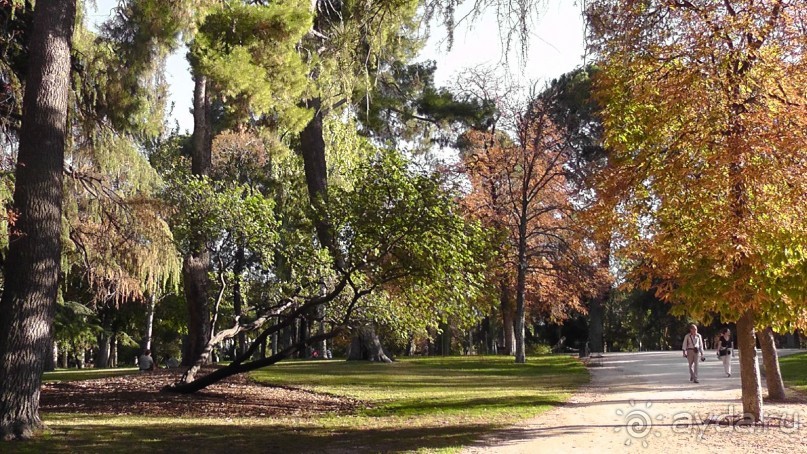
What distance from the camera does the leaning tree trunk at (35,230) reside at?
9.54 meters

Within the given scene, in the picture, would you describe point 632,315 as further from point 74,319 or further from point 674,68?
point 674,68

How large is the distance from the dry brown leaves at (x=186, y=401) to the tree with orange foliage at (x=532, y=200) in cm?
1571

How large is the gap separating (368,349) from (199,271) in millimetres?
11361

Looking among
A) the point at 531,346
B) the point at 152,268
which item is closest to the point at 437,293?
the point at 152,268

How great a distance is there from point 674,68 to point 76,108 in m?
10.0

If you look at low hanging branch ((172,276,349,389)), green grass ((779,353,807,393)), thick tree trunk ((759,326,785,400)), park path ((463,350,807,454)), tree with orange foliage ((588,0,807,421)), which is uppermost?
tree with orange foliage ((588,0,807,421))

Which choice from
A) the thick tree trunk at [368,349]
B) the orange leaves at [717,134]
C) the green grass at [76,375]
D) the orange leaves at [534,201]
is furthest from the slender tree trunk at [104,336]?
the orange leaves at [717,134]

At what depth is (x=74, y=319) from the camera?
102 feet

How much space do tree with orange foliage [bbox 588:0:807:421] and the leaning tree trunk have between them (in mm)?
7470

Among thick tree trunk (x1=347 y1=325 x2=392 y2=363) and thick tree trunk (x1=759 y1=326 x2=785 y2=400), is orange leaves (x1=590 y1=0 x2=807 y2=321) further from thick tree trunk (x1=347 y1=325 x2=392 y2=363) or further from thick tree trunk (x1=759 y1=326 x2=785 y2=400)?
thick tree trunk (x1=347 y1=325 x2=392 y2=363)

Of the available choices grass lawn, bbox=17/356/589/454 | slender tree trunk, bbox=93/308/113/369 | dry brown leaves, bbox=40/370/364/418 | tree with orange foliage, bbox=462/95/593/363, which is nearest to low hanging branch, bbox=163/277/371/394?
dry brown leaves, bbox=40/370/364/418

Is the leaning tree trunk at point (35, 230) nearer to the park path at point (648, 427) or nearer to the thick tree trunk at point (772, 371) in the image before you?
the park path at point (648, 427)

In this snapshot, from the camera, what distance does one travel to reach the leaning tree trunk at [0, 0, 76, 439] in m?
9.54

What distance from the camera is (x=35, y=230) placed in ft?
32.6
